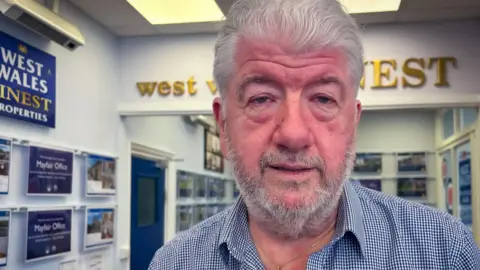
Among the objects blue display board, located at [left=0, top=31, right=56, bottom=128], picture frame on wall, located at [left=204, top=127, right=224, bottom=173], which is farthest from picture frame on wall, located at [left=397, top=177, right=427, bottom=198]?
blue display board, located at [left=0, top=31, right=56, bottom=128]

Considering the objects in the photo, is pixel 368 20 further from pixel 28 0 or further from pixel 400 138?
pixel 400 138

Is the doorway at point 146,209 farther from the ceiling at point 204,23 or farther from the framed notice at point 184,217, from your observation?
the ceiling at point 204,23

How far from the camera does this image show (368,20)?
11.6 ft

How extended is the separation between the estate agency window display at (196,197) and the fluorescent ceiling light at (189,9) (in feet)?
5.96

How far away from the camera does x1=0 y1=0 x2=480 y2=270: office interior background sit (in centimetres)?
286

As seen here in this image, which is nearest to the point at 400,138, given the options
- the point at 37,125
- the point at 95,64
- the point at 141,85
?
the point at 141,85

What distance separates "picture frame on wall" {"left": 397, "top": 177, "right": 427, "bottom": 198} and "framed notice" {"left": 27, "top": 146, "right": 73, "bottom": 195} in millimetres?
3876

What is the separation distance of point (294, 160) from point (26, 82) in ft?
6.87

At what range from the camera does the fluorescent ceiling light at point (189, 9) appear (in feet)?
10.9

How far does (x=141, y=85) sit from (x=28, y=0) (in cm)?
139

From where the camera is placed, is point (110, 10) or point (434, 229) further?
point (110, 10)

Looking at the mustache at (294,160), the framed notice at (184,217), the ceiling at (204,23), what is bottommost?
the framed notice at (184,217)

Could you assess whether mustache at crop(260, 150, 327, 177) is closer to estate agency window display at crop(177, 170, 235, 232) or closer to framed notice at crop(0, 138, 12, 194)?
framed notice at crop(0, 138, 12, 194)

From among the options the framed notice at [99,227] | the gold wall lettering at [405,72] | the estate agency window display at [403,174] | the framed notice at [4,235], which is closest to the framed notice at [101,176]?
the framed notice at [99,227]
